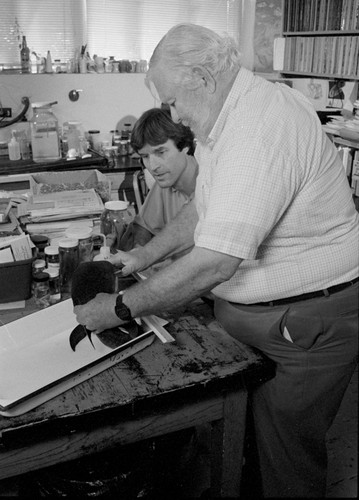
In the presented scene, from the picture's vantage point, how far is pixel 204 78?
1.34 m

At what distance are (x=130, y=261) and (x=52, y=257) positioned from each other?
261 millimetres

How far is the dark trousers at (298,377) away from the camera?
141 cm

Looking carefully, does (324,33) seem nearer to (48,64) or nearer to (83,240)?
(48,64)

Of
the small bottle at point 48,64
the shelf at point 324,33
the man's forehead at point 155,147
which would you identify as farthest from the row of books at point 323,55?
the man's forehead at point 155,147

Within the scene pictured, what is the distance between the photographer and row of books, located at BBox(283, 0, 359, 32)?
366cm

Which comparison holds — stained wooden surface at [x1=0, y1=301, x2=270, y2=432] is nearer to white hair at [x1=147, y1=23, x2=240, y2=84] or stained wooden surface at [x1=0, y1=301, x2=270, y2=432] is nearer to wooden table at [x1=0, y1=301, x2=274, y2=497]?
wooden table at [x1=0, y1=301, x2=274, y2=497]

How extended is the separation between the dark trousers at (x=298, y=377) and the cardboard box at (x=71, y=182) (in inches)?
58.3

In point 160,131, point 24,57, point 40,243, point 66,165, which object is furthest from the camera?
point 24,57

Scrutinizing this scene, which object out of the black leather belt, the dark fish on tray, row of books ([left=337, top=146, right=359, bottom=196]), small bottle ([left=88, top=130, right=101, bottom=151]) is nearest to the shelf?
row of books ([left=337, top=146, right=359, bottom=196])

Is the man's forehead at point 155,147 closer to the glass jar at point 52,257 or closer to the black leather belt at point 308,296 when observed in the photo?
Answer: the glass jar at point 52,257

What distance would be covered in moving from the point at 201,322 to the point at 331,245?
0.41 meters

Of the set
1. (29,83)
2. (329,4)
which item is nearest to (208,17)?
(329,4)

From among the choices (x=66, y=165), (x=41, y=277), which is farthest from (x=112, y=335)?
(x=66, y=165)

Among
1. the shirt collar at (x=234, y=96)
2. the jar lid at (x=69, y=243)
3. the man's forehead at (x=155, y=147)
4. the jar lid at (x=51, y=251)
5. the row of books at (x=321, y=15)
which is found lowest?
the jar lid at (x=51, y=251)
